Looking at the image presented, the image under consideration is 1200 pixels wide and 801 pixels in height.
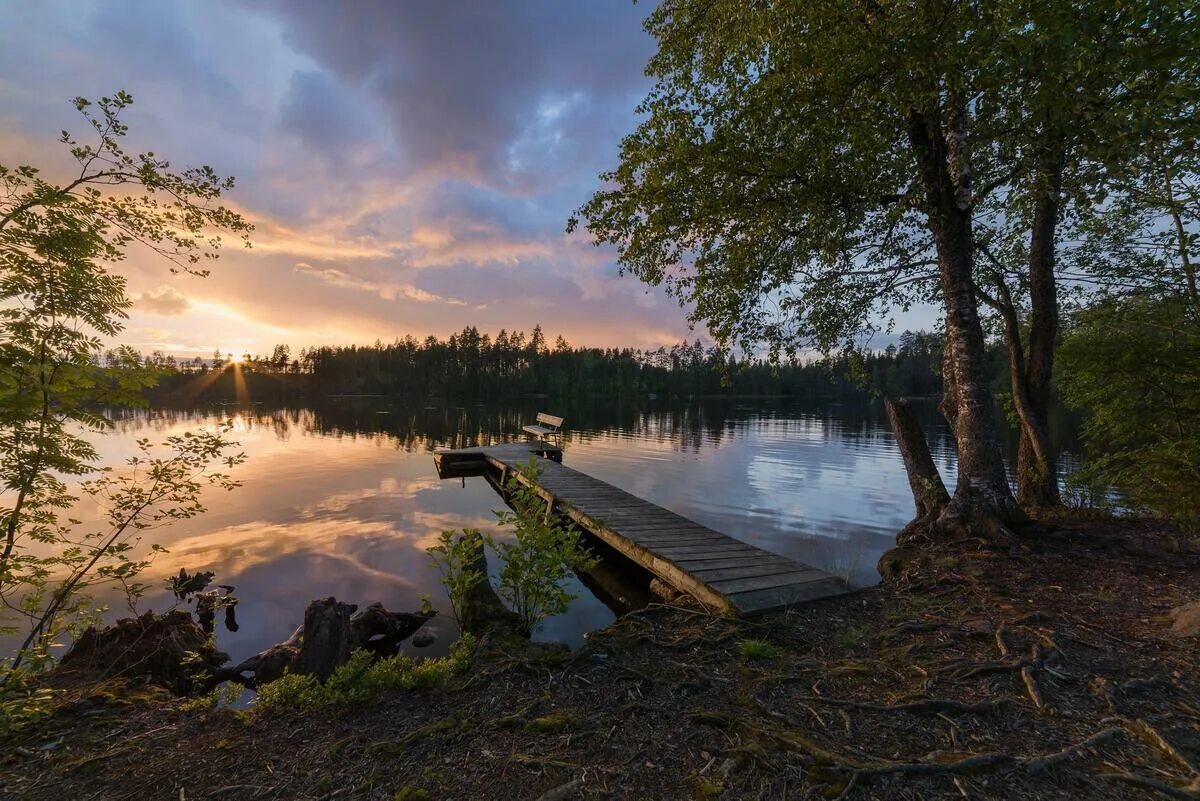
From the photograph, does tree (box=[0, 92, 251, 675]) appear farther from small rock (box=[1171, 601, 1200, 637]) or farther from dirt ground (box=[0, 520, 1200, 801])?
small rock (box=[1171, 601, 1200, 637])

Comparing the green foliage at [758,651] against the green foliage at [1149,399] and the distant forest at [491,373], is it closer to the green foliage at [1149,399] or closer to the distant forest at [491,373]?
the green foliage at [1149,399]

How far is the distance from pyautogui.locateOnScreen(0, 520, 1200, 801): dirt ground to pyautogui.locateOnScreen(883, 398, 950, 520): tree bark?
3.19 m

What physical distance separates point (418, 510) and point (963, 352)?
45.1 feet

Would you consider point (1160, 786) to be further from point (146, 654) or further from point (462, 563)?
point (146, 654)

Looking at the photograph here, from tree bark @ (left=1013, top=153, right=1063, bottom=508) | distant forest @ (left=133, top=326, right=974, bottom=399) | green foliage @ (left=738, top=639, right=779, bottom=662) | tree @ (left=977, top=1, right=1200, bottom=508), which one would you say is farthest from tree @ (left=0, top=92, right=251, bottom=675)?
distant forest @ (left=133, top=326, right=974, bottom=399)

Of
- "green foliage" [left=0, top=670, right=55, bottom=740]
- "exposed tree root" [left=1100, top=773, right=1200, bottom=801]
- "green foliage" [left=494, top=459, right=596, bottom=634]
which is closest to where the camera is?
"exposed tree root" [left=1100, top=773, right=1200, bottom=801]

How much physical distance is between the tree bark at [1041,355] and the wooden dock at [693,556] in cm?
596

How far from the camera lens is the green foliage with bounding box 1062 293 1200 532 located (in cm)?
644

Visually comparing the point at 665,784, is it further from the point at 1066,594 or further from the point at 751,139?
the point at 751,139

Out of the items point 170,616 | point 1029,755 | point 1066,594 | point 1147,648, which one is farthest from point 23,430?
point 1066,594

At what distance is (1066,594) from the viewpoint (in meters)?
5.59

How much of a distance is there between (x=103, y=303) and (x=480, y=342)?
11119cm

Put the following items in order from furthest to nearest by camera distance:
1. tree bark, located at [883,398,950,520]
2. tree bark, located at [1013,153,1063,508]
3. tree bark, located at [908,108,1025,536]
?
tree bark, located at [1013,153,1063,508] < tree bark, located at [883,398,950,520] < tree bark, located at [908,108,1025,536]

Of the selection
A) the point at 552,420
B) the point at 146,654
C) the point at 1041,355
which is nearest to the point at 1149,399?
the point at 1041,355
